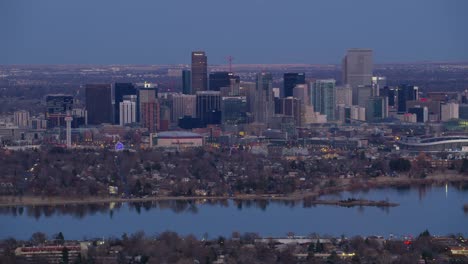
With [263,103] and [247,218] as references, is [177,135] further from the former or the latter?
[247,218]

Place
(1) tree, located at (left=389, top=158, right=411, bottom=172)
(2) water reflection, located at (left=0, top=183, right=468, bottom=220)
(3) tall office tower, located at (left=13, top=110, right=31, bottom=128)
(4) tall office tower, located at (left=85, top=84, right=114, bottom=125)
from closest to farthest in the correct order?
(2) water reflection, located at (left=0, top=183, right=468, bottom=220), (1) tree, located at (left=389, top=158, right=411, bottom=172), (3) tall office tower, located at (left=13, top=110, right=31, bottom=128), (4) tall office tower, located at (left=85, top=84, right=114, bottom=125)

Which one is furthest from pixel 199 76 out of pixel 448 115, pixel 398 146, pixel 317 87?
pixel 398 146

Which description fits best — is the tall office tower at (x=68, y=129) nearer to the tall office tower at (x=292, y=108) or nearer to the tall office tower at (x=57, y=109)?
the tall office tower at (x=57, y=109)

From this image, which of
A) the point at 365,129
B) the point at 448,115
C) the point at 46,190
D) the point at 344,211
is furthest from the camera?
the point at 448,115

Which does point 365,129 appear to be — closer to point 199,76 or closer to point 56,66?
point 199,76

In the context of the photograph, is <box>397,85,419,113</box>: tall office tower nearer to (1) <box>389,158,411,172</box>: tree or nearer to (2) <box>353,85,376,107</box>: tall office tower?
(2) <box>353,85,376,107</box>: tall office tower

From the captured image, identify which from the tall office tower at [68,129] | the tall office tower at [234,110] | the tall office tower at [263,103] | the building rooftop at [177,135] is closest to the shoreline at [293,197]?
the building rooftop at [177,135]

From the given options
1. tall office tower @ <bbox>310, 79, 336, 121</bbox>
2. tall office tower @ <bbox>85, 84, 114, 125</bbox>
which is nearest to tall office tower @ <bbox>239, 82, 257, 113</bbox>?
tall office tower @ <bbox>310, 79, 336, 121</bbox>
